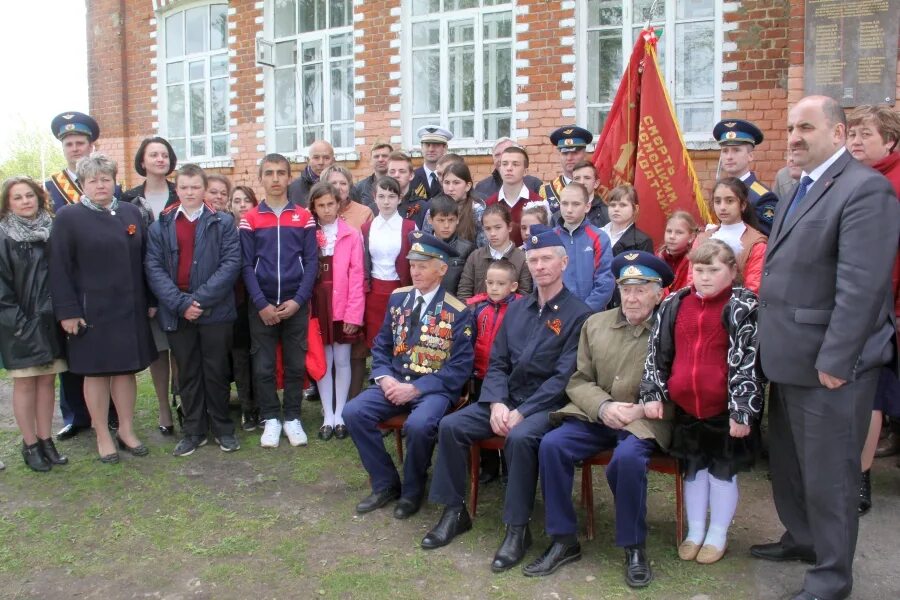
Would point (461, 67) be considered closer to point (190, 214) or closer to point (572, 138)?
point (572, 138)

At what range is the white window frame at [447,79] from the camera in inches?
332

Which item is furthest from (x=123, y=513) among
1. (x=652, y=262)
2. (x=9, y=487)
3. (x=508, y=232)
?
(x=652, y=262)

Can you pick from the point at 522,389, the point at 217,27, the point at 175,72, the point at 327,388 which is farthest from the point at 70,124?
the point at 175,72

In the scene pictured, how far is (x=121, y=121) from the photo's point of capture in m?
11.6

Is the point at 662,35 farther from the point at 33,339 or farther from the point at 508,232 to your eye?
the point at 33,339

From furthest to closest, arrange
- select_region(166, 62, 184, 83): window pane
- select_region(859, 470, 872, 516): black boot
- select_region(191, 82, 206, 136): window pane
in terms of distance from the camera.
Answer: select_region(166, 62, 184, 83): window pane, select_region(191, 82, 206, 136): window pane, select_region(859, 470, 872, 516): black boot

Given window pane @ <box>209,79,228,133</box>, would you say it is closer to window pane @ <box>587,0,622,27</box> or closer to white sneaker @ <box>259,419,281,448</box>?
window pane @ <box>587,0,622,27</box>

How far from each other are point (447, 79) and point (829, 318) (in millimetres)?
6681

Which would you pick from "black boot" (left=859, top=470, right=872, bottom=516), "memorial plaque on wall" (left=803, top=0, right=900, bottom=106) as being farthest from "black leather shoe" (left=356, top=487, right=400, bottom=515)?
"memorial plaque on wall" (left=803, top=0, right=900, bottom=106)

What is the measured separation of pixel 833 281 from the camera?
9.80 feet

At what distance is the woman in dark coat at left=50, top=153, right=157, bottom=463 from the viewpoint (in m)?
4.77

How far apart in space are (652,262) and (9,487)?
156 inches

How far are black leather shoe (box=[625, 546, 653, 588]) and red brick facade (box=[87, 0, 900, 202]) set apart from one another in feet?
14.8

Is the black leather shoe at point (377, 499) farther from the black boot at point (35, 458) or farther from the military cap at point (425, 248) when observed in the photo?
the black boot at point (35, 458)
